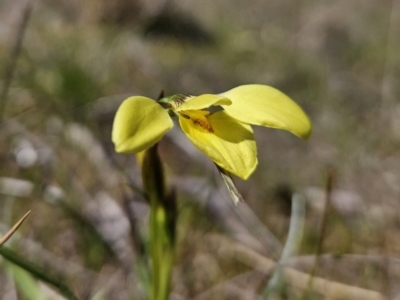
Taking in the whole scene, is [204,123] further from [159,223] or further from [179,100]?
[159,223]

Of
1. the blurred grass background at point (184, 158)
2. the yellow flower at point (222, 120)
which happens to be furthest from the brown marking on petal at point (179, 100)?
the blurred grass background at point (184, 158)

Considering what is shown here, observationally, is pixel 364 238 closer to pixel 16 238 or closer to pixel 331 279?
pixel 331 279

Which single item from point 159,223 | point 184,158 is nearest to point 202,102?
point 159,223

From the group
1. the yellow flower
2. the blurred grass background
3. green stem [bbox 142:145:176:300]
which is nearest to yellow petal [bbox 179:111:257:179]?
the yellow flower

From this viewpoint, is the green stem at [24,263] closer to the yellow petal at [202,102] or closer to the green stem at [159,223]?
the green stem at [159,223]

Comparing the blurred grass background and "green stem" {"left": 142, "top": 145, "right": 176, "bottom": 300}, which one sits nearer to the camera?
"green stem" {"left": 142, "top": 145, "right": 176, "bottom": 300}

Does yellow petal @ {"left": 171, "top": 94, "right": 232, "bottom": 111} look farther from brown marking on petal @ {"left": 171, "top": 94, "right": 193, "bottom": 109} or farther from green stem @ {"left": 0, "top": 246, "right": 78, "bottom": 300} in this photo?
green stem @ {"left": 0, "top": 246, "right": 78, "bottom": 300}

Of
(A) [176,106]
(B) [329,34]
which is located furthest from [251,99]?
(B) [329,34]
